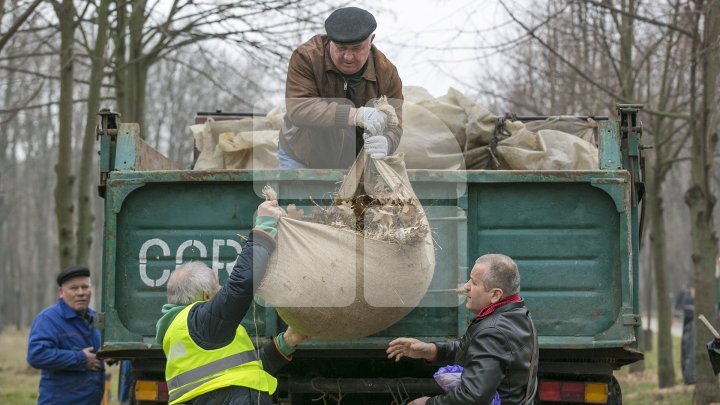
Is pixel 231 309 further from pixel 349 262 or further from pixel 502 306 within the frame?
pixel 502 306

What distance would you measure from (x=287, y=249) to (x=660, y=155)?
979 cm

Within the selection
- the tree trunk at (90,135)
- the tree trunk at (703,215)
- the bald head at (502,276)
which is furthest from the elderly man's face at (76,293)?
the tree trunk at (703,215)

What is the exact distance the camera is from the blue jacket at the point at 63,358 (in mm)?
6488

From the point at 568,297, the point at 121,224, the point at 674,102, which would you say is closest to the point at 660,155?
the point at 674,102

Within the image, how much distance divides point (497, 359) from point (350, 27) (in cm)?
204

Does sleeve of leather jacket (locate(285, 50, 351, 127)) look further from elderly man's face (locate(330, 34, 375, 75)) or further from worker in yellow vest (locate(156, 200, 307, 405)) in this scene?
worker in yellow vest (locate(156, 200, 307, 405))

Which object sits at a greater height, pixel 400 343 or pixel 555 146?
pixel 555 146

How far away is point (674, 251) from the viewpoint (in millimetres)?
41344

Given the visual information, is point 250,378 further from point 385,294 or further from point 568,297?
point 568,297

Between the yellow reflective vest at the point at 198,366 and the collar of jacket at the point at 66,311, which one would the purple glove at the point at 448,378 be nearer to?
the yellow reflective vest at the point at 198,366

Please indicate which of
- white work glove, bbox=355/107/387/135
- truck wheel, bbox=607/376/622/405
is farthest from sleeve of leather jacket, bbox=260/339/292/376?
truck wheel, bbox=607/376/622/405

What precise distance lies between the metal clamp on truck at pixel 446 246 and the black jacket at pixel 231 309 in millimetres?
772

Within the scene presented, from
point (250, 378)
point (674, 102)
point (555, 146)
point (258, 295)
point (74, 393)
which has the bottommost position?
point (74, 393)

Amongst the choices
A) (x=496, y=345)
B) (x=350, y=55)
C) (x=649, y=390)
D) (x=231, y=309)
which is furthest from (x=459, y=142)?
(x=649, y=390)
